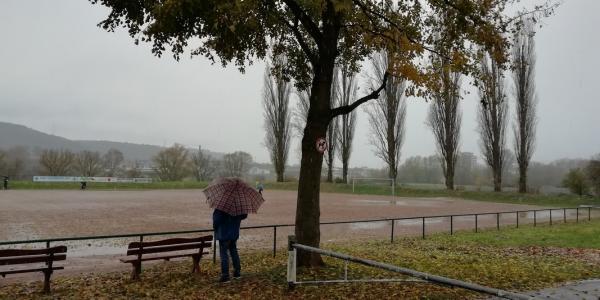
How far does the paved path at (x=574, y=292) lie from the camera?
6593 mm

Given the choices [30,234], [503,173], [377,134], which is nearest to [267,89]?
[377,134]

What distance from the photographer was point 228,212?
24.5ft

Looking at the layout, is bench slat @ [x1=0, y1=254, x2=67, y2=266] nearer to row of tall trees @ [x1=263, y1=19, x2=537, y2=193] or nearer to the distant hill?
row of tall trees @ [x1=263, y1=19, x2=537, y2=193]

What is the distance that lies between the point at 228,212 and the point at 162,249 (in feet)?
5.10

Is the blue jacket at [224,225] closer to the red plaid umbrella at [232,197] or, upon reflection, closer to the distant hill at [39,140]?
the red plaid umbrella at [232,197]

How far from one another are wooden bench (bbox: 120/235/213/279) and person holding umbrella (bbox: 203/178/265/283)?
0.99 m

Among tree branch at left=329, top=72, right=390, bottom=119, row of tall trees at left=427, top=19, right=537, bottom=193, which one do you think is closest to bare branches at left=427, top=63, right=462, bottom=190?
row of tall trees at left=427, top=19, right=537, bottom=193

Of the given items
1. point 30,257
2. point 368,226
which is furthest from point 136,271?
point 368,226

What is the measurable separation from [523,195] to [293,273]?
1337 inches

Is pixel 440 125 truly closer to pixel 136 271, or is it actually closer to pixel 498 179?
pixel 498 179

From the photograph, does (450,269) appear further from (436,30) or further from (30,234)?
(30,234)

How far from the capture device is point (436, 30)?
369 inches

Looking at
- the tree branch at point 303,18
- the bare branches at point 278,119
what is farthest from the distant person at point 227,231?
the bare branches at point 278,119

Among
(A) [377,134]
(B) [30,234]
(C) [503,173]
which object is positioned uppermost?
(A) [377,134]
